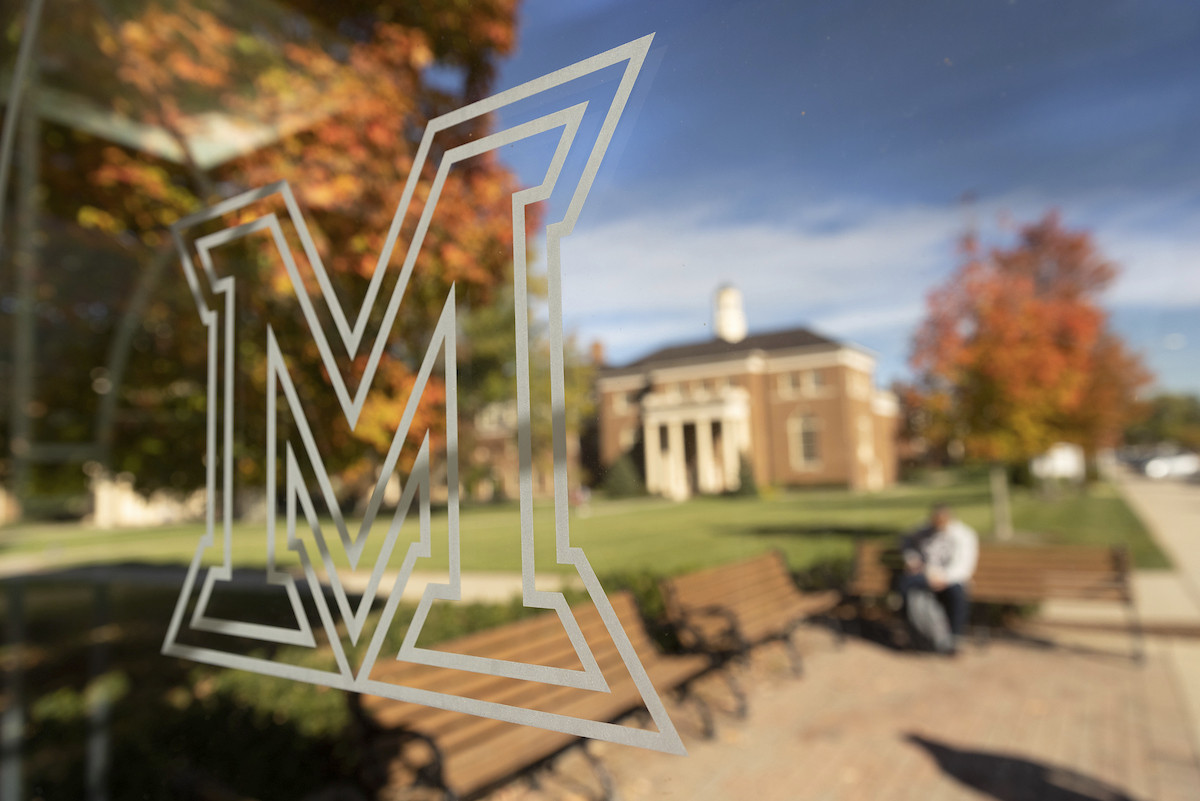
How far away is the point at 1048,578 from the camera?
21.4ft

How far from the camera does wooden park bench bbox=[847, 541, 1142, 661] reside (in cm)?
625

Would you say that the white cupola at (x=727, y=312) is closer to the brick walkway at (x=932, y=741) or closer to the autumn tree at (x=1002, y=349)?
the brick walkway at (x=932, y=741)

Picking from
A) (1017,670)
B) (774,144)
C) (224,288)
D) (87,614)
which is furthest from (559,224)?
(1017,670)

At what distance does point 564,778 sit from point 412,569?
2389 millimetres

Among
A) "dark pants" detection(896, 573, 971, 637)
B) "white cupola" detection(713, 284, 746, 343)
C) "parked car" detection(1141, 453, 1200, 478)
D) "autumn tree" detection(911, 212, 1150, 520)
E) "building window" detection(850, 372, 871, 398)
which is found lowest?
"dark pants" detection(896, 573, 971, 637)

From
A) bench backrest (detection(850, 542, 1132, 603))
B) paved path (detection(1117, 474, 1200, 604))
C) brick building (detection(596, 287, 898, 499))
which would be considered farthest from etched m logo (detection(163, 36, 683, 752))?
paved path (detection(1117, 474, 1200, 604))

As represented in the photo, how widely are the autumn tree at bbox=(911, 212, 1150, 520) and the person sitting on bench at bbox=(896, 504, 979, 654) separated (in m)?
3.80

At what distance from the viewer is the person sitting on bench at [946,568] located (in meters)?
6.20

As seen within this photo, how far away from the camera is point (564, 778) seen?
3902 mm

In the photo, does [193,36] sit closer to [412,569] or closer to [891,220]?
[412,569]

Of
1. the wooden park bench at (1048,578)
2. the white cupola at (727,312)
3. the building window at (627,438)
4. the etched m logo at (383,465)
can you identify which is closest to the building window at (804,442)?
the white cupola at (727,312)

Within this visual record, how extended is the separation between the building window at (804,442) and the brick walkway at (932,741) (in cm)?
158

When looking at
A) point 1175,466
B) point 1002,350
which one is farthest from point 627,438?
point 1175,466

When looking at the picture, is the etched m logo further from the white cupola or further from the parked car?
the parked car
